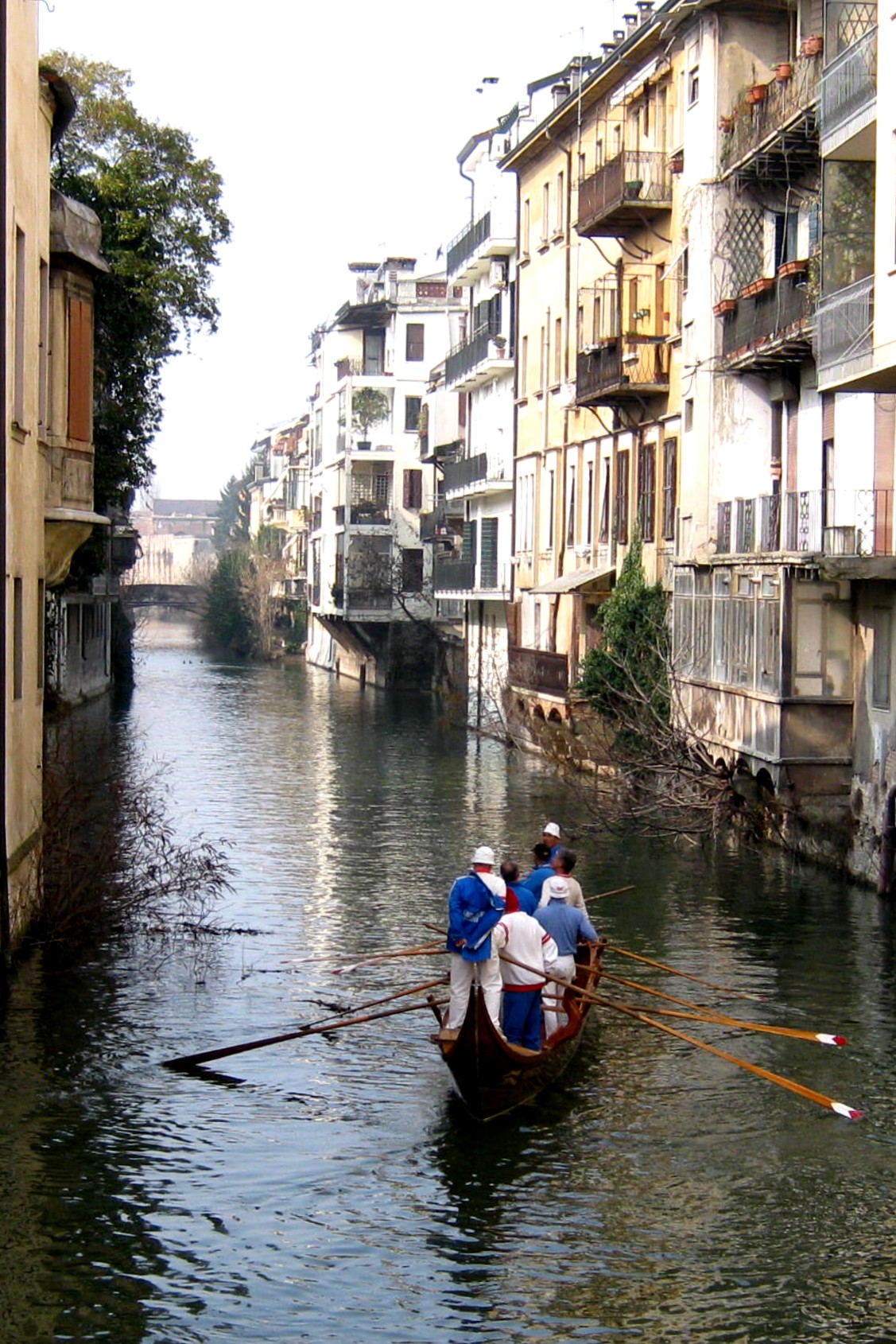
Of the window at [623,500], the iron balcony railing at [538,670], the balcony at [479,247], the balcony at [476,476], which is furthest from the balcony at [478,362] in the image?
the window at [623,500]

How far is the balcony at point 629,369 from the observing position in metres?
38.3

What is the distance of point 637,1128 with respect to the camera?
1580 cm

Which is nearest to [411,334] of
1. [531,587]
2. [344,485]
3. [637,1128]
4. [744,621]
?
[344,485]

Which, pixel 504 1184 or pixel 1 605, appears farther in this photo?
pixel 1 605

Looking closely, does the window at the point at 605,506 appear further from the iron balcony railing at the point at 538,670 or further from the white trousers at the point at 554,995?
the white trousers at the point at 554,995

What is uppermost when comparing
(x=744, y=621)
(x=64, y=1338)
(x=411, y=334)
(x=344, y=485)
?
(x=411, y=334)

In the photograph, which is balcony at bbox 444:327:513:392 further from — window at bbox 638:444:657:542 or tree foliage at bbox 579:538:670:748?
tree foliage at bbox 579:538:670:748

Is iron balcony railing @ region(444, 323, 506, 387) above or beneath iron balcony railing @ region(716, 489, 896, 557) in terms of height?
above

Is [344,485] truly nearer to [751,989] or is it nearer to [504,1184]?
[751,989]

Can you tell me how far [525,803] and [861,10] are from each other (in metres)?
16.6

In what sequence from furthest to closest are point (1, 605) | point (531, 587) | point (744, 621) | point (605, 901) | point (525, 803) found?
1. point (531, 587)
2. point (525, 803)
3. point (744, 621)
4. point (605, 901)
5. point (1, 605)

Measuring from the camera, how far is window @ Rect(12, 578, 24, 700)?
68.0 ft

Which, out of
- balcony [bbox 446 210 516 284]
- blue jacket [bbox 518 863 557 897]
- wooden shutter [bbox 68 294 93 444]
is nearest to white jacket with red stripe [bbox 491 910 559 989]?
blue jacket [bbox 518 863 557 897]

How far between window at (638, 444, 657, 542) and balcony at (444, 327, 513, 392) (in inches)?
607
